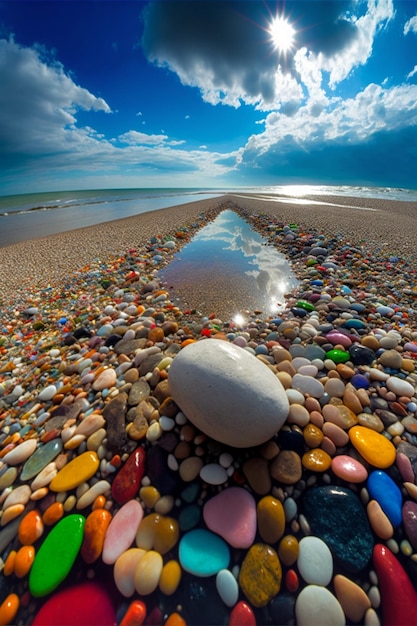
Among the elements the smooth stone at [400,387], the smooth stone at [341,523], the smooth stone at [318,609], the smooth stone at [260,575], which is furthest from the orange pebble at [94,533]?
the smooth stone at [400,387]

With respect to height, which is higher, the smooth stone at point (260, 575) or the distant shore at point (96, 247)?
the distant shore at point (96, 247)

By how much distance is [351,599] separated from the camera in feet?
3.48

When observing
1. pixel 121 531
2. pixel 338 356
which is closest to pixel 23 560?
pixel 121 531

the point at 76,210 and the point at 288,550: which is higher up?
the point at 76,210

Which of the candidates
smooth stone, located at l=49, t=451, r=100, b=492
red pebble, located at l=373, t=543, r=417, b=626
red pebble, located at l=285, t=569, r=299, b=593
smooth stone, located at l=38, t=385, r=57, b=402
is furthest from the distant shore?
red pebble, located at l=373, t=543, r=417, b=626

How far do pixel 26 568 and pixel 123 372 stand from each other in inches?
51.2

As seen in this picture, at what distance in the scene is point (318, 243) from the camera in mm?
5512

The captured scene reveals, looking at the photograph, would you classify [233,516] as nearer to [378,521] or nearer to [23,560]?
[378,521]

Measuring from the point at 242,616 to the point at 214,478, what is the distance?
53cm

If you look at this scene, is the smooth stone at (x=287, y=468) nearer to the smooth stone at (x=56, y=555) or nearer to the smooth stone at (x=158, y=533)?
the smooth stone at (x=158, y=533)

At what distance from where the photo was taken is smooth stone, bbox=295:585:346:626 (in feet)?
3.34

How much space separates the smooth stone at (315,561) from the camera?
44.3 inches

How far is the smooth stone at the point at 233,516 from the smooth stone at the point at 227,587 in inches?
4.6

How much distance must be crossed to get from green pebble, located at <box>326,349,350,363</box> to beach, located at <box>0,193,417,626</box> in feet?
0.04
